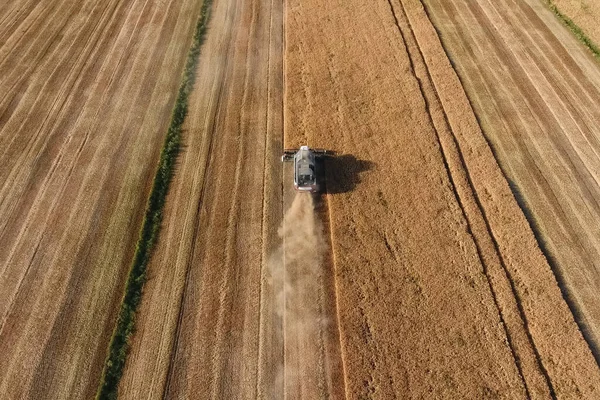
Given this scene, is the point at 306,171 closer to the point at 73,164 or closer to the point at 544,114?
the point at 73,164

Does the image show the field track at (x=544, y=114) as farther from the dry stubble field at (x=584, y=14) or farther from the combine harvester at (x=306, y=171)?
the combine harvester at (x=306, y=171)

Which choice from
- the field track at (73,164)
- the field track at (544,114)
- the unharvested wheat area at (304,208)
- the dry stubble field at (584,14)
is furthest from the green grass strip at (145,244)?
the dry stubble field at (584,14)

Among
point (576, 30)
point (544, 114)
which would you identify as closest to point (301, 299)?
point (544, 114)

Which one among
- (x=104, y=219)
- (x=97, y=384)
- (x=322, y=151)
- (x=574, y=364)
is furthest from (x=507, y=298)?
(x=104, y=219)

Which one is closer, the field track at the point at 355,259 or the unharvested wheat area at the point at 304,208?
the field track at the point at 355,259

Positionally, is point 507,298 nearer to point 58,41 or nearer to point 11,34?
point 58,41

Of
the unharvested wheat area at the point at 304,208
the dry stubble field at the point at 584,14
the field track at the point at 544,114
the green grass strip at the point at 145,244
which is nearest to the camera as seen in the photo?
the green grass strip at the point at 145,244

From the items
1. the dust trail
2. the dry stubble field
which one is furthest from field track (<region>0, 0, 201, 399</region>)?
the dry stubble field
